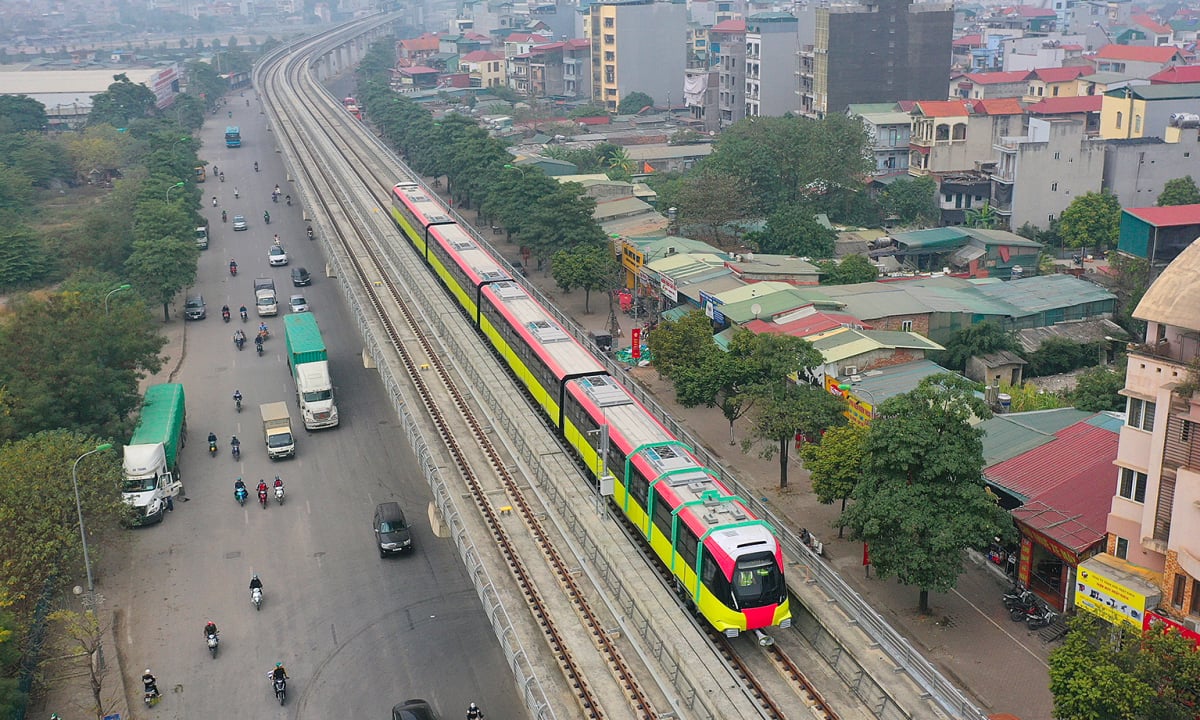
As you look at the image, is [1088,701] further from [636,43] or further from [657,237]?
[636,43]

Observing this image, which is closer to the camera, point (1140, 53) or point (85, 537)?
point (85, 537)

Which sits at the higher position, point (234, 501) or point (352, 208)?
point (352, 208)

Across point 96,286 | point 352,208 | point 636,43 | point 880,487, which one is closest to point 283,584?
point 880,487

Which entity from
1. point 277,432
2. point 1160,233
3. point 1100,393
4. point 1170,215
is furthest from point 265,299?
point 1170,215

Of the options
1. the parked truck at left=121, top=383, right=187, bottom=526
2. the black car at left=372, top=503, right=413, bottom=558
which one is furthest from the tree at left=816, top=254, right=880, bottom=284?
the parked truck at left=121, top=383, right=187, bottom=526

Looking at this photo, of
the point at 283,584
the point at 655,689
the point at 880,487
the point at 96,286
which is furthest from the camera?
the point at 96,286

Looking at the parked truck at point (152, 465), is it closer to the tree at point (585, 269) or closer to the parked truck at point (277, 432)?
the parked truck at point (277, 432)

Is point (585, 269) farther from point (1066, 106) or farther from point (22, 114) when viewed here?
point (22, 114)
